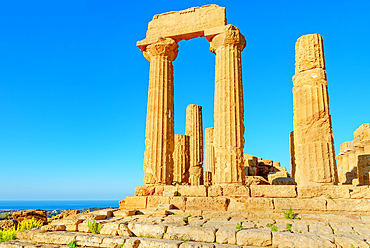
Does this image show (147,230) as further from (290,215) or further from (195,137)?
(195,137)

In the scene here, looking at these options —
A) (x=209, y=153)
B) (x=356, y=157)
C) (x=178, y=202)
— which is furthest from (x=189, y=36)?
(x=356, y=157)

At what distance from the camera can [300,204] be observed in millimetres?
11234

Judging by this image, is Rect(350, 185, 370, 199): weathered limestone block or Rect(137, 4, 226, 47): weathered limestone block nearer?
Rect(350, 185, 370, 199): weathered limestone block

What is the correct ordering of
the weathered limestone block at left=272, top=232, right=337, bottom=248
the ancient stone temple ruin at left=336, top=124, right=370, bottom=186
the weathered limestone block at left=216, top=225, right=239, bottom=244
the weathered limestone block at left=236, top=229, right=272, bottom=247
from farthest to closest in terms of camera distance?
1. the ancient stone temple ruin at left=336, top=124, right=370, bottom=186
2. the weathered limestone block at left=216, top=225, right=239, bottom=244
3. the weathered limestone block at left=236, top=229, right=272, bottom=247
4. the weathered limestone block at left=272, top=232, right=337, bottom=248

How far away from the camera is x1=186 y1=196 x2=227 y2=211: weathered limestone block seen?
1198cm

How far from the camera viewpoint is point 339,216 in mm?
10164

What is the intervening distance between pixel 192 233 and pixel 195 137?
16353mm

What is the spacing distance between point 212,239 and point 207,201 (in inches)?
158

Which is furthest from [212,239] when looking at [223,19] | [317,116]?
[223,19]

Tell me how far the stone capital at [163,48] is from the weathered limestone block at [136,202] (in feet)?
22.3

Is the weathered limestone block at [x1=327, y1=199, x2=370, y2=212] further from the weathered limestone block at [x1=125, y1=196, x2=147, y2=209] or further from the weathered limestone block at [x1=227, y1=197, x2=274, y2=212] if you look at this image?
the weathered limestone block at [x1=125, y1=196, x2=147, y2=209]

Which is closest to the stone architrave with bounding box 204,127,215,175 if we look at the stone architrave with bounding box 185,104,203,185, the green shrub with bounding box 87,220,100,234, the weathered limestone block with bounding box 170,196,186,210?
the stone architrave with bounding box 185,104,203,185

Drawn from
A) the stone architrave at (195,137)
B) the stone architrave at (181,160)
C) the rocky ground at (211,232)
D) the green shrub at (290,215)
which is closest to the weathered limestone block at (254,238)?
the rocky ground at (211,232)

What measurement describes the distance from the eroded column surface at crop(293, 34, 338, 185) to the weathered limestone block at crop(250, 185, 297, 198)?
766 millimetres
